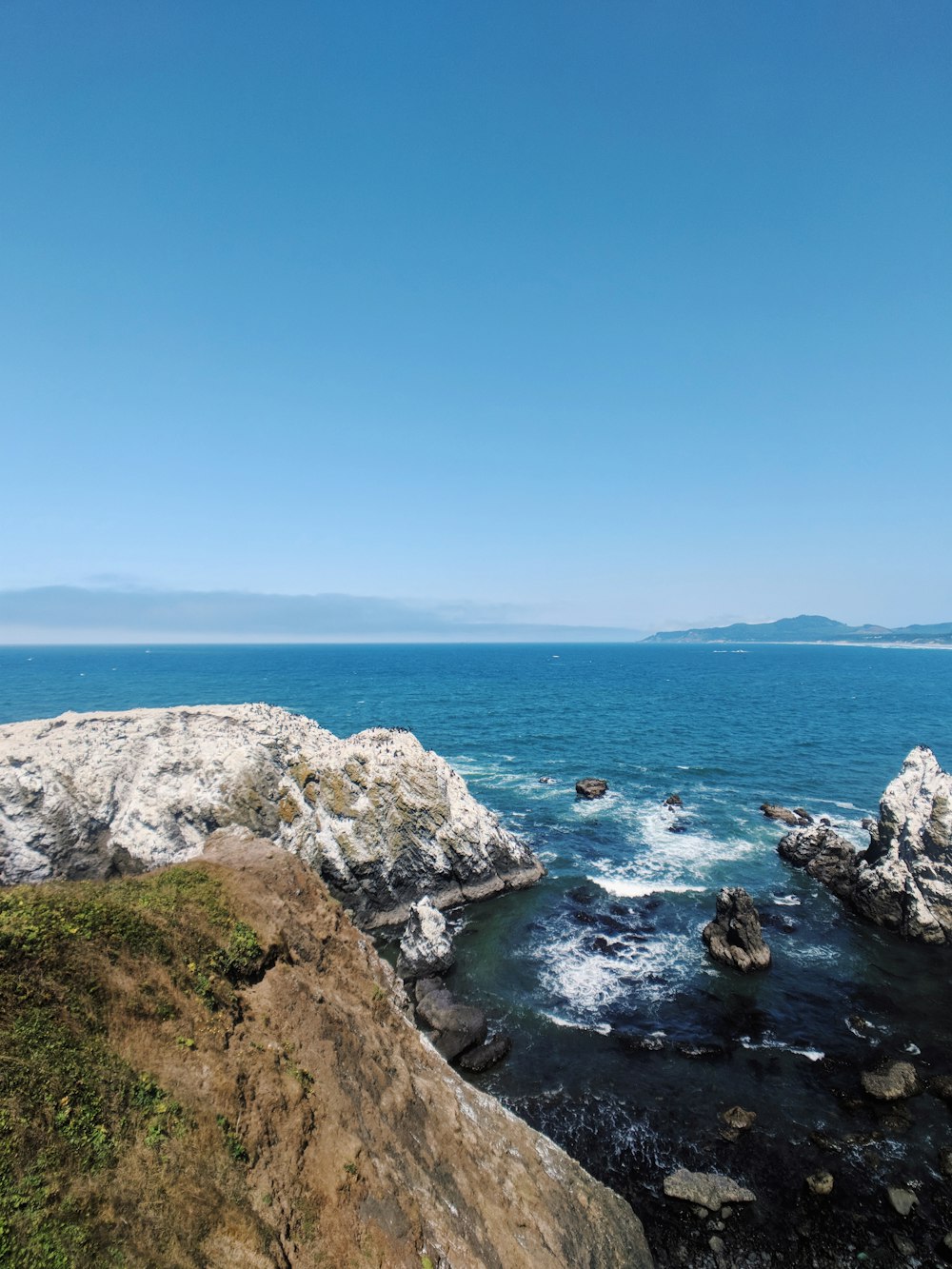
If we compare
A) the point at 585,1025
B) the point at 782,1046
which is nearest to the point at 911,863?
the point at 782,1046

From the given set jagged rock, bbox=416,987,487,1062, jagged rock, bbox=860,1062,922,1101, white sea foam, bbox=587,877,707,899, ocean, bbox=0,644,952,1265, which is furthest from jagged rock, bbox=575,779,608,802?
jagged rock, bbox=860,1062,922,1101

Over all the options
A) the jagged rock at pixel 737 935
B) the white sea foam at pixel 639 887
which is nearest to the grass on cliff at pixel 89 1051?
the jagged rock at pixel 737 935

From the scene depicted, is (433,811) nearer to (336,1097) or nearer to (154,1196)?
(336,1097)

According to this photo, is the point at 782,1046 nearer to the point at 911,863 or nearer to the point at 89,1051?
the point at 911,863

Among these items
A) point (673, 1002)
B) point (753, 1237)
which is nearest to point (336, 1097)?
point (753, 1237)

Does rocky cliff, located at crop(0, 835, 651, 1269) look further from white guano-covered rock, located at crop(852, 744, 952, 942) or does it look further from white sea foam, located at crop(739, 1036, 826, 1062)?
white guano-covered rock, located at crop(852, 744, 952, 942)

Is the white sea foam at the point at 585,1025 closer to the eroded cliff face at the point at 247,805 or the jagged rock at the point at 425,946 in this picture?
the jagged rock at the point at 425,946
